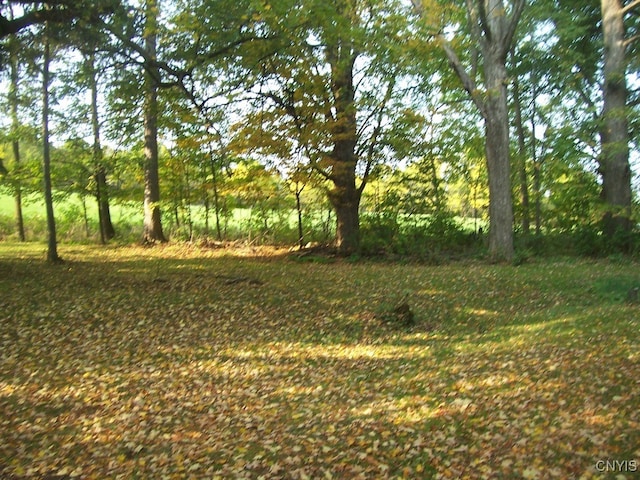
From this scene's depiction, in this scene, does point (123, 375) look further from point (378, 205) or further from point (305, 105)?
point (378, 205)

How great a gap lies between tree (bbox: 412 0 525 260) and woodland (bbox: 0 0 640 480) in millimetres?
84

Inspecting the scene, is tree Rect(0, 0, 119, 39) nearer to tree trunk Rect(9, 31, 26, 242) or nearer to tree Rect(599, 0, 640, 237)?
tree trunk Rect(9, 31, 26, 242)

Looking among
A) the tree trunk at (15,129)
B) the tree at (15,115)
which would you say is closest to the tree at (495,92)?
the tree at (15,115)

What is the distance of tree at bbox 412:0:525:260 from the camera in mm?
14555

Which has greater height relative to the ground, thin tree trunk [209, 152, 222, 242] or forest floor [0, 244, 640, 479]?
thin tree trunk [209, 152, 222, 242]

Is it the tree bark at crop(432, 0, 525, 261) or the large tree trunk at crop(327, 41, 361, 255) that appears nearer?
the tree bark at crop(432, 0, 525, 261)

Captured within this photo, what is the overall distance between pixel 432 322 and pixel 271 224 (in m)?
11.8

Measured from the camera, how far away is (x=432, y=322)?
32.2 feet

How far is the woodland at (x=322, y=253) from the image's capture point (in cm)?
506

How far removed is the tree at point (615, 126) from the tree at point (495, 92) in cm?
318

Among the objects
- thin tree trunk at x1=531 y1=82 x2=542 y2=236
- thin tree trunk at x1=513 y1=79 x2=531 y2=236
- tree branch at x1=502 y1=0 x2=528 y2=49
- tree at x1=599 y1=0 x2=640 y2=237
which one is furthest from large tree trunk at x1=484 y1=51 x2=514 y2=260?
thin tree trunk at x1=513 y1=79 x2=531 y2=236

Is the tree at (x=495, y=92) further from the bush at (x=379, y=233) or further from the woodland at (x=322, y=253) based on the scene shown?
the bush at (x=379, y=233)

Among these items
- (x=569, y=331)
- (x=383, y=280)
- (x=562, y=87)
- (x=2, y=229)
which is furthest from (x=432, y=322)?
(x=2, y=229)

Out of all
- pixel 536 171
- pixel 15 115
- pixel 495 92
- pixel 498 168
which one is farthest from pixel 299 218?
pixel 15 115
